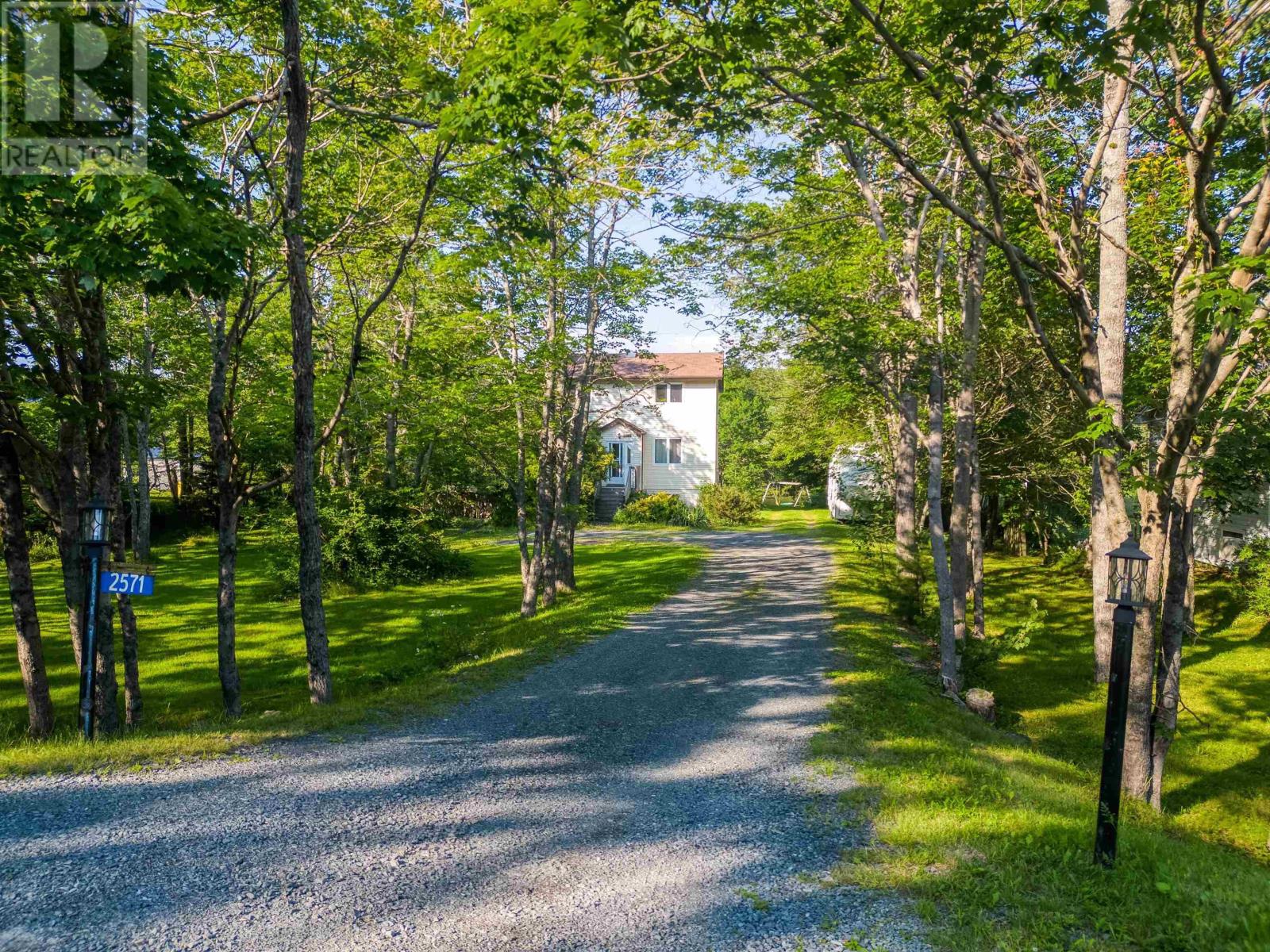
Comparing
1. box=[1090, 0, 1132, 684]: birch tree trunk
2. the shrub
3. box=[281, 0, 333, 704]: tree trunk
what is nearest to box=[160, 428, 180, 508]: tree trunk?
the shrub

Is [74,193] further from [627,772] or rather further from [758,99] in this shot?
[627,772]

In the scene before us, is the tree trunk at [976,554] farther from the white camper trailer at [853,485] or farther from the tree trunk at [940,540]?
the tree trunk at [940,540]

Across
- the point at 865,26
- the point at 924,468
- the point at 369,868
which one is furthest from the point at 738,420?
the point at 369,868

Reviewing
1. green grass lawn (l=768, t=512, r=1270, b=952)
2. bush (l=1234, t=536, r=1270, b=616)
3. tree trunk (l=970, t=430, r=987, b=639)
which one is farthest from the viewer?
tree trunk (l=970, t=430, r=987, b=639)

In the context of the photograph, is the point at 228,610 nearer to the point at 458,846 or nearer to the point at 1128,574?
the point at 458,846

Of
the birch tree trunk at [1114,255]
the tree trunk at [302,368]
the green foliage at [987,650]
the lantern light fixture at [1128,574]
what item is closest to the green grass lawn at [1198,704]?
the green foliage at [987,650]

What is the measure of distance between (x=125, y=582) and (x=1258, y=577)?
1958 centimetres

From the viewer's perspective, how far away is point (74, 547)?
292 inches

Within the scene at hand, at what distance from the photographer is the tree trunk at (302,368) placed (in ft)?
22.3

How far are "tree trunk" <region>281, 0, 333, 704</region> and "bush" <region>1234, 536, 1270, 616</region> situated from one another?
A: 16497mm

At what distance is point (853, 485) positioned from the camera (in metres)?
29.5

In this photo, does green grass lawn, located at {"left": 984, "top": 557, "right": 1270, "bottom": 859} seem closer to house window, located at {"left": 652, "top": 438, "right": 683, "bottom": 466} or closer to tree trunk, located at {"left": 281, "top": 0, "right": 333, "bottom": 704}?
tree trunk, located at {"left": 281, "top": 0, "right": 333, "bottom": 704}

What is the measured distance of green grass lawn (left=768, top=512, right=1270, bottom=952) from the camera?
355 centimetres

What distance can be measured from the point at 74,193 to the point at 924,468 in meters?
20.8
